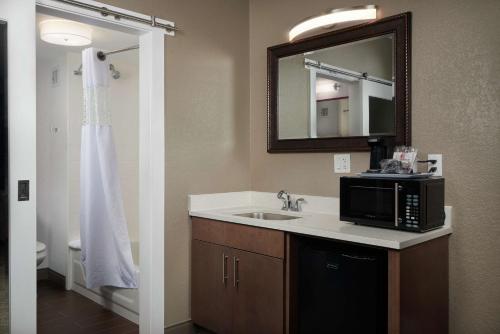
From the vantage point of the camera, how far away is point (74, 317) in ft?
10.2

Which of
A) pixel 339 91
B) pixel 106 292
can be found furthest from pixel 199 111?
pixel 106 292

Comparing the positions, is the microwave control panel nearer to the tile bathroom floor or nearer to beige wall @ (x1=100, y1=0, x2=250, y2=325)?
beige wall @ (x1=100, y1=0, x2=250, y2=325)

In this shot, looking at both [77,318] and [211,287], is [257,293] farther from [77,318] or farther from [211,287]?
[77,318]

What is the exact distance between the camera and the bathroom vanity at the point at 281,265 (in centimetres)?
179

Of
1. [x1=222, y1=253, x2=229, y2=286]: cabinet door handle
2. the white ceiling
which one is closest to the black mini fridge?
[x1=222, y1=253, x2=229, y2=286]: cabinet door handle

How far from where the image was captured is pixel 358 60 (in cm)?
247

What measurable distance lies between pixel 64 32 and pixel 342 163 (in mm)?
2350

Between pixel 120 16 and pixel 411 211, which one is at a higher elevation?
pixel 120 16

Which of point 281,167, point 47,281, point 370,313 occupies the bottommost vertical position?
point 47,281

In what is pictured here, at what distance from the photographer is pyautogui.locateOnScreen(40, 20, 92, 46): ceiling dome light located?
10.4 ft

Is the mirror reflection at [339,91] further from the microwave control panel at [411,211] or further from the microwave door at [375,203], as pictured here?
the microwave control panel at [411,211]

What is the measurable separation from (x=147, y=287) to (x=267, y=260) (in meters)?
0.82

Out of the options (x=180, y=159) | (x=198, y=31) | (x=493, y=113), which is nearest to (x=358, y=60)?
(x=493, y=113)

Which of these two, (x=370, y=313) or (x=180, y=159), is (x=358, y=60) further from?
(x=370, y=313)
